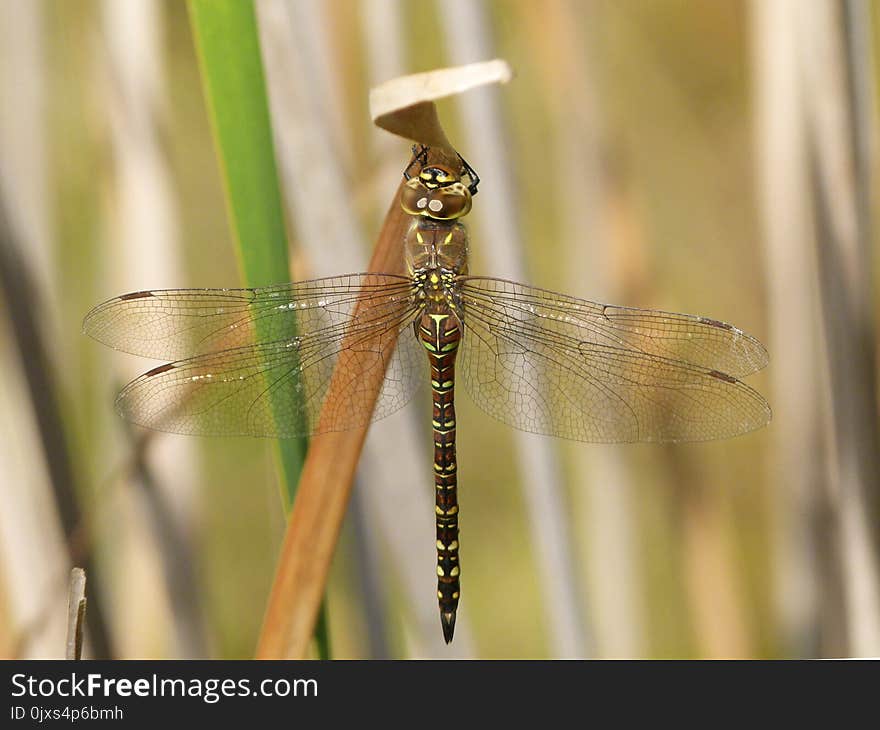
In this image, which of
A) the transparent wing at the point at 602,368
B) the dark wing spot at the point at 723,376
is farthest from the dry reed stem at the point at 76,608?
the dark wing spot at the point at 723,376

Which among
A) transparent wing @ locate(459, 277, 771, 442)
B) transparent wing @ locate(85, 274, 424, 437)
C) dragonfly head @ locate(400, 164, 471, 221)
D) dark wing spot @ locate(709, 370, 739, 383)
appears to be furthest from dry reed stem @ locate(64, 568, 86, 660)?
dark wing spot @ locate(709, 370, 739, 383)

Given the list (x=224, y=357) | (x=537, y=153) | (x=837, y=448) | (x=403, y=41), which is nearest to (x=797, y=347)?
(x=837, y=448)

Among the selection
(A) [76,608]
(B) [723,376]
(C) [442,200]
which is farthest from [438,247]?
(A) [76,608]

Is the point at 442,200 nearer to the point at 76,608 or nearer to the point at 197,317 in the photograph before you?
the point at 197,317

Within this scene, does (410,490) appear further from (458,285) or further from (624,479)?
(624,479)

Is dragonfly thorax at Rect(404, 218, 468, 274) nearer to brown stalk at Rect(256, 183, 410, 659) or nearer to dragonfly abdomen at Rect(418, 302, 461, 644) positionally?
dragonfly abdomen at Rect(418, 302, 461, 644)

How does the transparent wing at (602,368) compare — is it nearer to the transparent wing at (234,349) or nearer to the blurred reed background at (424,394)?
the blurred reed background at (424,394)
